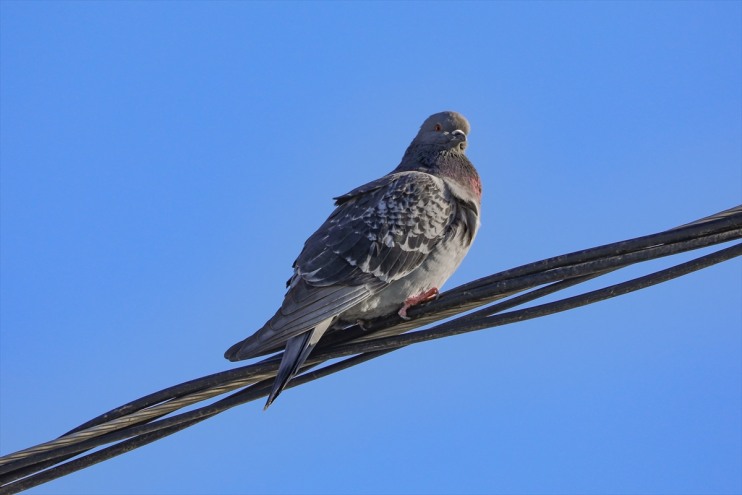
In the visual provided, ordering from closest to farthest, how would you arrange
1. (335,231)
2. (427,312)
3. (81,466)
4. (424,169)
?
(81,466) → (427,312) → (335,231) → (424,169)

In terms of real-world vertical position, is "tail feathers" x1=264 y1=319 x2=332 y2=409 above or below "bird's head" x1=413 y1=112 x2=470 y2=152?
below

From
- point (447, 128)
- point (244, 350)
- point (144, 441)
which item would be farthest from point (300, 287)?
point (447, 128)

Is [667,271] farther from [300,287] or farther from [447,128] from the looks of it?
[447,128]

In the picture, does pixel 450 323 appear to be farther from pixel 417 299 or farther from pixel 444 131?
pixel 444 131

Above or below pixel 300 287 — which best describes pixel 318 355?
below

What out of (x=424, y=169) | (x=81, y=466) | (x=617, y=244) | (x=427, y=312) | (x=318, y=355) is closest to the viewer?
(x=617, y=244)

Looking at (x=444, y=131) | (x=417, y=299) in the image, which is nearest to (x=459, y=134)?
(x=444, y=131)

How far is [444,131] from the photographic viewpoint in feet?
31.6

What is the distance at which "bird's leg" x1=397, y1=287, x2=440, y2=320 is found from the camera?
7.61 meters

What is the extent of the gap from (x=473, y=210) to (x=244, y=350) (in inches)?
97.4

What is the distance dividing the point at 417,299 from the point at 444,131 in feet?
7.54

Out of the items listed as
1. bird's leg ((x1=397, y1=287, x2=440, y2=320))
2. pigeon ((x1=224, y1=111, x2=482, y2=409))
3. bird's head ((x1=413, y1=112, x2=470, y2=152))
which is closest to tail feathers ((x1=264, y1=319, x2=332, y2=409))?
pigeon ((x1=224, y1=111, x2=482, y2=409))

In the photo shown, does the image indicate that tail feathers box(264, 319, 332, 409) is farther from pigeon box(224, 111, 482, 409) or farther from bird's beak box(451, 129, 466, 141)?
bird's beak box(451, 129, 466, 141)

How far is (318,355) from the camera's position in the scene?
22.1 ft
